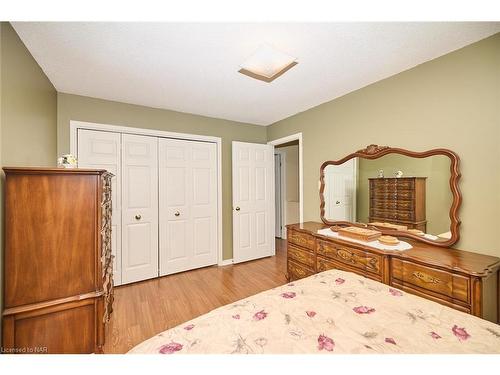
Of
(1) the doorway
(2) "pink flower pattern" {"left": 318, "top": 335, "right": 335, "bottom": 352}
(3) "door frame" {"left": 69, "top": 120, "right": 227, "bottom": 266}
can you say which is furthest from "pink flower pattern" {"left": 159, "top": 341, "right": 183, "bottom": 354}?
(1) the doorway

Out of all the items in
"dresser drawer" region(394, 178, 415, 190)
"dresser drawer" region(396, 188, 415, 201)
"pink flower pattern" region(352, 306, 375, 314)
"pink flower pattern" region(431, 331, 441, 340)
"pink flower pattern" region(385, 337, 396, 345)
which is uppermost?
"dresser drawer" region(394, 178, 415, 190)

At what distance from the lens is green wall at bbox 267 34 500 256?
5.11 feet

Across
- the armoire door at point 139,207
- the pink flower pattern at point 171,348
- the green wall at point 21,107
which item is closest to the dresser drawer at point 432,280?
the pink flower pattern at point 171,348

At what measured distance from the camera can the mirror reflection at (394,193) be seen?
1837 mm

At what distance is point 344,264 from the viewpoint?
6.88 feet

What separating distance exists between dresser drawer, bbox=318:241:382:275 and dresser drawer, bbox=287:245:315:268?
0.17m

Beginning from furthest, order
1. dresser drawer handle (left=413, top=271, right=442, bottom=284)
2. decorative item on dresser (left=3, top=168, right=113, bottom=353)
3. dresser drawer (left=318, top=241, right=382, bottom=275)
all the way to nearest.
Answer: dresser drawer (left=318, top=241, right=382, bottom=275) → dresser drawer handle (left=413, top=271, right=442, bottom=284) → decorative item on dresser (left=3, top=168, right=113, bottom=353)

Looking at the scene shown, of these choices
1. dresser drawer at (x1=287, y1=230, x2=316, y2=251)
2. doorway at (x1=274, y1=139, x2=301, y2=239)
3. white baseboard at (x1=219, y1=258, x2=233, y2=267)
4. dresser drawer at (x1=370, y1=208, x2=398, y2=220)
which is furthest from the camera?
doorway at (x1=274, y1=139, x2=301, y2=239)

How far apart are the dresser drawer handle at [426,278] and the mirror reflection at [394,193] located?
497mm

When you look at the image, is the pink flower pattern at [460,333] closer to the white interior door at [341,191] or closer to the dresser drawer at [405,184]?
the dresser drawer at [405,184]

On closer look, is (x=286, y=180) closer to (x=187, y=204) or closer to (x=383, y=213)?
(x=187, y=204)

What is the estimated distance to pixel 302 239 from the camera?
2578 millimetres

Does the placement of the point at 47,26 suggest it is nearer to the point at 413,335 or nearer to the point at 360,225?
the point at 413,335

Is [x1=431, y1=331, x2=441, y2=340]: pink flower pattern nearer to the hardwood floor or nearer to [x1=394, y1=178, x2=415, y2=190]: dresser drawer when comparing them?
[x1=394, y1=178, x2=415, y2=190]: dresser drawer
